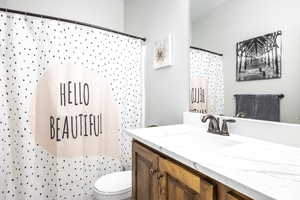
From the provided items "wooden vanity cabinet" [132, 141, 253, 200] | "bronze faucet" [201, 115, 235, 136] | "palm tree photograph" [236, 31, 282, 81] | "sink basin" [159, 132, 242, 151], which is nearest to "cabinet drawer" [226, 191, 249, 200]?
"wooden vanity cabinet" [132, 141, 253, 200]

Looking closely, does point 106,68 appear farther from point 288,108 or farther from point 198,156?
point 288,108

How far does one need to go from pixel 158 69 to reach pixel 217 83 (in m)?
0.69

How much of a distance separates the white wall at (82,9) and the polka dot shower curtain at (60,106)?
80cm

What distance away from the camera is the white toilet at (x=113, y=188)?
1.36 metres

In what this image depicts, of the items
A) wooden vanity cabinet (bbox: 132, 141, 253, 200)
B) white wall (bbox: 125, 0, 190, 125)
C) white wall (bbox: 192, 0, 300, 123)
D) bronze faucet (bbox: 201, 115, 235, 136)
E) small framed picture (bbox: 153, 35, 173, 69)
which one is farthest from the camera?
small framed picture (bbox: 153, 35, 173, 69)

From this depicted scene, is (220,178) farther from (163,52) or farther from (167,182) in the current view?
(163,52)

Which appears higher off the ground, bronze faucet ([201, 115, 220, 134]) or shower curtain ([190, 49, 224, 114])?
shower curtain ([190, 49, 224, 114])

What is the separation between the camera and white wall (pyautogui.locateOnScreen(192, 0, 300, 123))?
936mm

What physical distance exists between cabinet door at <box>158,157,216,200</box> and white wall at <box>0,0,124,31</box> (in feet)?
7.06

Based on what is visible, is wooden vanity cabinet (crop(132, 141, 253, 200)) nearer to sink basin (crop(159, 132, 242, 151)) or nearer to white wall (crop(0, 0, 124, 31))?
sink basin (crop(159, 132, 242, 151))

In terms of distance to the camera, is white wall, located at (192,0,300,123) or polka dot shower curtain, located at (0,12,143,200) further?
polka dot shower curtain, located at (0,12,143,200)

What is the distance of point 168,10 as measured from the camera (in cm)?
170

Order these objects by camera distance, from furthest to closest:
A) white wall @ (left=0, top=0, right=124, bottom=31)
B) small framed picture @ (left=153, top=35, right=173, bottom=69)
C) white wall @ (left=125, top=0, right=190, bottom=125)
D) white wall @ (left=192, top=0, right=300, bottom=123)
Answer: white wall @ (left=0, top=0, right=124, bottom=31) < small framed picture @ (left=153, top=35, right=173, bottom=69) < white wall @ (left=125, top=0, right=190, bottom=125) < white wall @ (left=192, top=0, right=300, bottom=123)

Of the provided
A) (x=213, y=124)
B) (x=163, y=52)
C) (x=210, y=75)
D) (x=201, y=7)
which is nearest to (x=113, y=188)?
(x=213, y=124)
